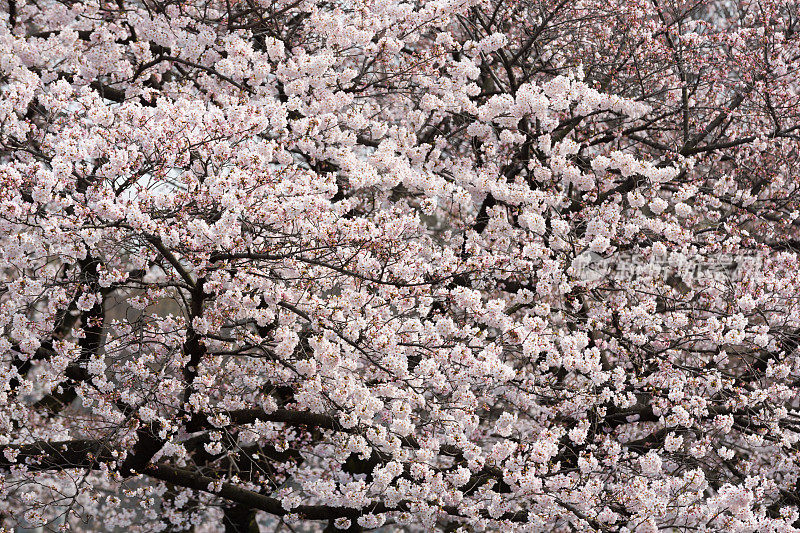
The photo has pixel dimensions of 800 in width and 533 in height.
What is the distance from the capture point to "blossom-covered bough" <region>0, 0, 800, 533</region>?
6367mm

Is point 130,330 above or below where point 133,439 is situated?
above

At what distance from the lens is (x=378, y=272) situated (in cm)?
733

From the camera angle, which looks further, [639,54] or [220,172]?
[639,54]

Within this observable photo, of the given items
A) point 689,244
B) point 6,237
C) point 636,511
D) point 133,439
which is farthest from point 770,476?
point 6,237

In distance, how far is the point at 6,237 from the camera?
21.6ft

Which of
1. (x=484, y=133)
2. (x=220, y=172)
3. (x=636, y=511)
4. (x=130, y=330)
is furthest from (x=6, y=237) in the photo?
(x=636, y=511)

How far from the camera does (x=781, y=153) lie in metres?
10.5

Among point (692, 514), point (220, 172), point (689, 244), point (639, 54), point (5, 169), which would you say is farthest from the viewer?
point (639, 54)

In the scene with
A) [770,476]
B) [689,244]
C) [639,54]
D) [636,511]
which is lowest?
[636,511]

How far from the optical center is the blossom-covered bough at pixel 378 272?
Result: 6.37 metres

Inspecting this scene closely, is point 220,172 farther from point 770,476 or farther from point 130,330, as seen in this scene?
point 770,476

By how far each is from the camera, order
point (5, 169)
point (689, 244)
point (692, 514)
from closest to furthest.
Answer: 1. point (5, 169)
2. point (692, 514)
3. point (689, 244)

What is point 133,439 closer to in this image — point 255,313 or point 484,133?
point 255,313

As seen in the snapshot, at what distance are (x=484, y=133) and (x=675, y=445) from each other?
4.27 meters
